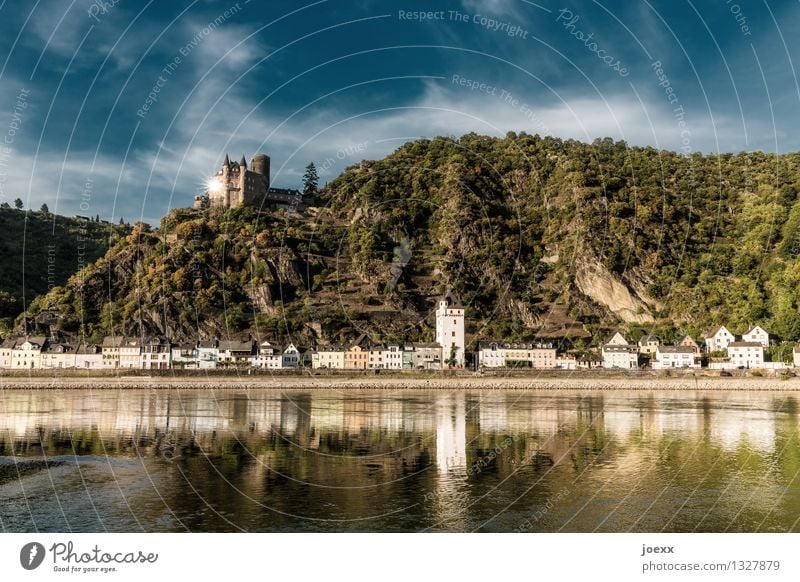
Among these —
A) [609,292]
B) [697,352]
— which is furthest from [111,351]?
[697,352]

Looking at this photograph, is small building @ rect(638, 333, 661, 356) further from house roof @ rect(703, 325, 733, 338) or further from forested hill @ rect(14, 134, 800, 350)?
house roof @ rect(703, 325, 733, 338)

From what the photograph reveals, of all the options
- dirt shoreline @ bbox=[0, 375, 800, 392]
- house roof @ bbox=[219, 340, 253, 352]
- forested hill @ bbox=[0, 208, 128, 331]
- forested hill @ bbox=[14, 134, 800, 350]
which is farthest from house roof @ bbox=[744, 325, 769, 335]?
forested hill @ bbox=[0, 208, 128, 331]

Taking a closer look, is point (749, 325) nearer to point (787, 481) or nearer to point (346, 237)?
point (346, 237)

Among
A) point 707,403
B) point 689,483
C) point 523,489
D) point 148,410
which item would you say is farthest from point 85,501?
point 707,403

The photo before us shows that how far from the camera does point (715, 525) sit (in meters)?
13.7

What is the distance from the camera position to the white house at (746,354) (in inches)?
2726

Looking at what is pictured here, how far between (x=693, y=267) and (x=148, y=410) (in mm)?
78937

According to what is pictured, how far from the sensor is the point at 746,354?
70.1 m

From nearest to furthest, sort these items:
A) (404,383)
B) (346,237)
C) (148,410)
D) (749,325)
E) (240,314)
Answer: (148,410), (404,383), (749,325), (240,314), (346,237)

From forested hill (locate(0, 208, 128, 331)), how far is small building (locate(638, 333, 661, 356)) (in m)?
74.3

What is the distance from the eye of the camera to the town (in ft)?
245

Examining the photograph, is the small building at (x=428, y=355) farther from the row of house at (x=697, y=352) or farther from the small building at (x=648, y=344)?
the small building at (x=648, y=344)
